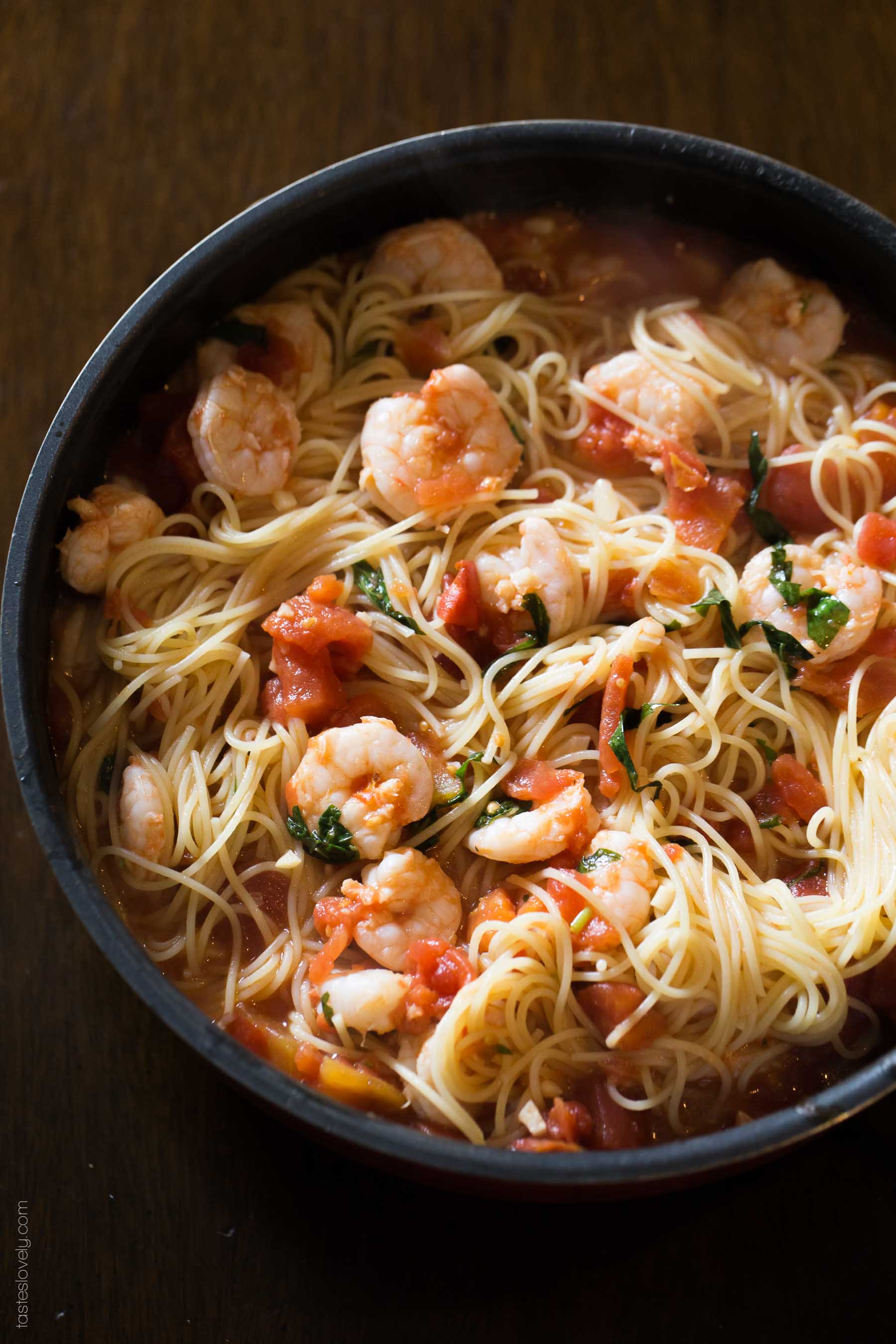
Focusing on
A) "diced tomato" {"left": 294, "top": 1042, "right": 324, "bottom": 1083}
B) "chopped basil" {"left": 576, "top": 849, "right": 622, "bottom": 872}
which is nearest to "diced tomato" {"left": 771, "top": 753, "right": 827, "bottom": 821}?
"chopped basil" {"left": 576, "top": 849, "right": 622, "bottom": 872}

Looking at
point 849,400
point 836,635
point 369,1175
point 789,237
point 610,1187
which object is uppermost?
point 789,237

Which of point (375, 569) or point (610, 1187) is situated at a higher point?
point (375, 569)

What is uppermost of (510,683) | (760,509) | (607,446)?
(607,446)

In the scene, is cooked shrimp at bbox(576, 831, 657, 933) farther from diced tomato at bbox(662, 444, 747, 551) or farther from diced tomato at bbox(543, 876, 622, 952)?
diced tomato at bbox(662, 444, 747, 551)

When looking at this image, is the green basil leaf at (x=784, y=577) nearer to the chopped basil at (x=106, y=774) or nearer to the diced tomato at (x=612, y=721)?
the diced tomato at (x=612, y=721)

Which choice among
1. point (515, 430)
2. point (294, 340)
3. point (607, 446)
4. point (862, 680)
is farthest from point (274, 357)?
point (862, 680)

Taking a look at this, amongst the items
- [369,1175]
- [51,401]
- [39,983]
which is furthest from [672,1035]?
[51,401]

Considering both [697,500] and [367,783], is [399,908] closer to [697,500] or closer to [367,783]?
[367,783]

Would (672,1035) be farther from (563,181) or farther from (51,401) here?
(51,401)
